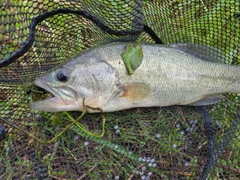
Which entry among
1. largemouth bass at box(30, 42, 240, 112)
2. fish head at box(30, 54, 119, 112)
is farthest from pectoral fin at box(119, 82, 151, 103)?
fish head at box(30, 54, 119, 112)

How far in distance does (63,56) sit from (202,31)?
1663mm

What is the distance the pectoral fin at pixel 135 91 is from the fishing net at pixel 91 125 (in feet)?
0.78

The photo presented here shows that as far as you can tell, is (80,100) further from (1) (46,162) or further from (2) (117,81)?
(1) (46,162)

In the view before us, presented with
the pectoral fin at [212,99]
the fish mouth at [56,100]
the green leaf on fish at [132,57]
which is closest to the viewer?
the fish mouth at [56,100]

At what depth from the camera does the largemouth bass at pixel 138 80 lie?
121 inches

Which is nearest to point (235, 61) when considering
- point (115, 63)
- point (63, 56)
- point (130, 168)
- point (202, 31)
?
point (202, 31)

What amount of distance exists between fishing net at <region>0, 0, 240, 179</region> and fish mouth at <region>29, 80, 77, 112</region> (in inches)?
6.5

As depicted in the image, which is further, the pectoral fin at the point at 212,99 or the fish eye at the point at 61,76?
the pectoral fin at the point at 212,99

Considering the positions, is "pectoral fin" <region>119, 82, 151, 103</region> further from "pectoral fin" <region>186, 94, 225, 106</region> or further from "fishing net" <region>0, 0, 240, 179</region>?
"pectoral fin" <region>186, 94, 225, 106</region>

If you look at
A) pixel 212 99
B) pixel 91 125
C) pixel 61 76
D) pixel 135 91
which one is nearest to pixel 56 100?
pixel 61 76

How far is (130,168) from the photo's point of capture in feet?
10.5

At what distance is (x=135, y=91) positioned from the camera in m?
3.21

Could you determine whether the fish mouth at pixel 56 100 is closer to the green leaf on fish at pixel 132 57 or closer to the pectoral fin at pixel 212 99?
the green leaf on fish at pixel 132 57

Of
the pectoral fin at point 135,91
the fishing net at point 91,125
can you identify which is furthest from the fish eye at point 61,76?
the pectoral fin at point 135,91
